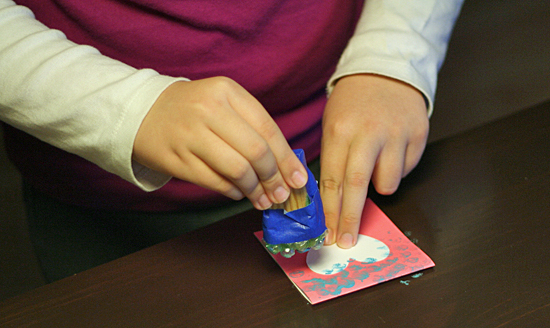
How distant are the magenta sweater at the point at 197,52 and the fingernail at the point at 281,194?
25 cm

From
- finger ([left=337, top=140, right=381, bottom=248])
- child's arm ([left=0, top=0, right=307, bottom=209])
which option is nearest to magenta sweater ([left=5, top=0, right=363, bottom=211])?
child's arm ([left=0, top=0, right=307, bottom=209])

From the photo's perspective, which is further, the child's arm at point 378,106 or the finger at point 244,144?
the child's arm at point 378,106

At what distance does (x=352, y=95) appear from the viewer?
0.62m

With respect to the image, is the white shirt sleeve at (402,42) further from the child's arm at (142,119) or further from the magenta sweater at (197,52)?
the child's arm at (142,119)

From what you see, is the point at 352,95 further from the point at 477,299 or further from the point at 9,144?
the point at 9,144

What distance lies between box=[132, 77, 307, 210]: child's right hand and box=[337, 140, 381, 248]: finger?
0.09 m

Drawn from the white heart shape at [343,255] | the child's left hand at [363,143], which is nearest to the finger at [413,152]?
the child's left hand at [363,143]

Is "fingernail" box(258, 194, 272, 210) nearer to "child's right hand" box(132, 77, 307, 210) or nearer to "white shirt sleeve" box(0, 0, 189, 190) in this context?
"child's right hand" box(132, 77, 307, 210)

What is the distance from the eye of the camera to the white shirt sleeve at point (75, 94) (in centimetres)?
48

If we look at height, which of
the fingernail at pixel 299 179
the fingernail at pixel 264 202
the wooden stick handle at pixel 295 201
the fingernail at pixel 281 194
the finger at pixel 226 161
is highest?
the finger at pixel 226 161

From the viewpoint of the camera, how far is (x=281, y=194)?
48 centimetres

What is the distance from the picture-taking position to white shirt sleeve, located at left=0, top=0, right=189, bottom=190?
48 centimetres

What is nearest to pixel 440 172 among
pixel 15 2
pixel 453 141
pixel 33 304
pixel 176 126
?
pixel 453 141

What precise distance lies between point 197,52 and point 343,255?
335 millimetres
